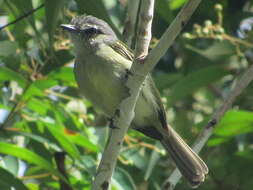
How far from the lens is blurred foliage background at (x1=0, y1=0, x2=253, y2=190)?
3385 millimetres

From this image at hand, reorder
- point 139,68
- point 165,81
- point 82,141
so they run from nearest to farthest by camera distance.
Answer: point 139,68
point 82,141
point 165,81

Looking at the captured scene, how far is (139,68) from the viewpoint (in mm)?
2580

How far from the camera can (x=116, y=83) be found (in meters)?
3.41

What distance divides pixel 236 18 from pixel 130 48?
156 cm

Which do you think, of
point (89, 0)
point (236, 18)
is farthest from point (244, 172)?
point (89, 0)

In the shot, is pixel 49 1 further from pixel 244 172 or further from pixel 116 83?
pixel 244 172

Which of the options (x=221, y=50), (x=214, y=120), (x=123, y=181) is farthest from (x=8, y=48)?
(x=221, y=50)

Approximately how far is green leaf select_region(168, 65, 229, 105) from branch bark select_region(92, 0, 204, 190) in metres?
1.41

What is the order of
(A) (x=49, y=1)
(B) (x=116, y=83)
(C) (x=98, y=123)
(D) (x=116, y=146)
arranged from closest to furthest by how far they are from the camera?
Answer: (D) (x=116, y=146)
(A) (x=49, y=1)
(B) (x=116, y=83)
(C) (x=98, y=123)

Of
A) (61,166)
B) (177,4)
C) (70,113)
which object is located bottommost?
(61,166)

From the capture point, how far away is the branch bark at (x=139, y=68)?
8.00ft

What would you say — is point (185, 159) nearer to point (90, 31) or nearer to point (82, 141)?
point (82, 141)

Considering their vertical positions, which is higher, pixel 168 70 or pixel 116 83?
pixel 116 83

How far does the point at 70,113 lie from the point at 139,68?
1472mm
